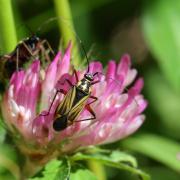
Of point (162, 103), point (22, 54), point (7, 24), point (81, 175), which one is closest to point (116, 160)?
point (81, 175)

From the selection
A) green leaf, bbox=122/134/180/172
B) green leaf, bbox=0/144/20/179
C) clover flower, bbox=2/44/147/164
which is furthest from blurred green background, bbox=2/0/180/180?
clover flower, bbox=2/44/147/164

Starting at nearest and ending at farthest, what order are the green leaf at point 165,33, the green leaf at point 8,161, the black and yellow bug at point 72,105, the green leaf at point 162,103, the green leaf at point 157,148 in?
the black and yellow bug at point 72,105 → the green leaf at point 8,161 → the green leaf at point 165,33 → the green leaf at point 157,148 → the green leaf at point 162,103

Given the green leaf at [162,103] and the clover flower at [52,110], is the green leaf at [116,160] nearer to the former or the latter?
the clover flower at [52,110]

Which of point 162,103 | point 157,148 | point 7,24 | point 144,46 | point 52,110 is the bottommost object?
point 162,103

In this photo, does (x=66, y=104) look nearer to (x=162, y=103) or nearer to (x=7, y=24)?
(x=7, y=24)

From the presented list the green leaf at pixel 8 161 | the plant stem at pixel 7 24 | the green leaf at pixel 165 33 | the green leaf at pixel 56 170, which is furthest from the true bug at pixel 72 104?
the green leaf at pixel 165 33

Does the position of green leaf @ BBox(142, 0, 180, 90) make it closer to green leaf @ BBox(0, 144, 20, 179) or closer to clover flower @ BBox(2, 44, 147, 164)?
green leaf @ BBox(0, 144, 20, 179)

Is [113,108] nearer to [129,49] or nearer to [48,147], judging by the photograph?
[48,147]
